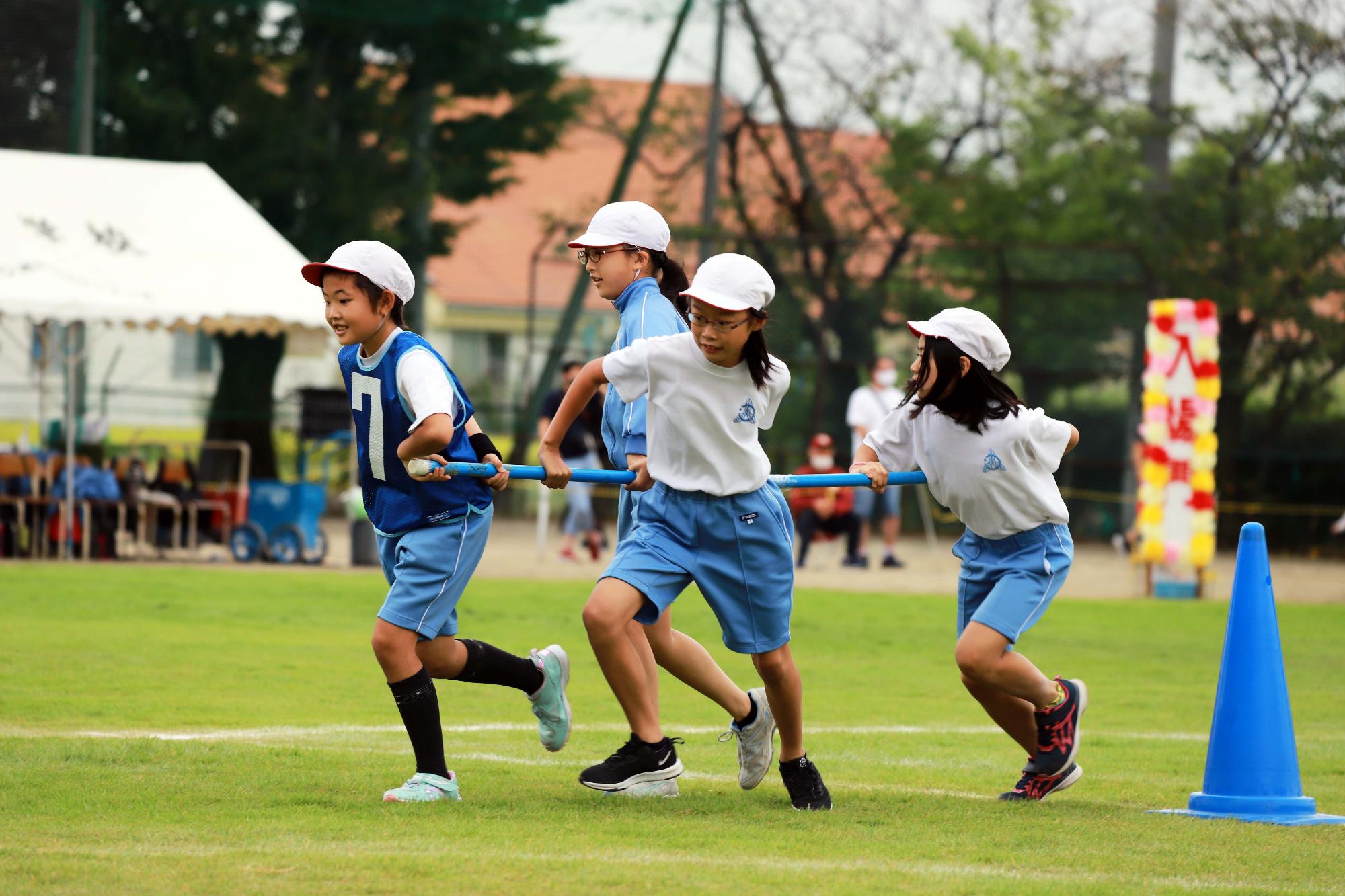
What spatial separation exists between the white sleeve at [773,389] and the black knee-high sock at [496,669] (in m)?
1.17

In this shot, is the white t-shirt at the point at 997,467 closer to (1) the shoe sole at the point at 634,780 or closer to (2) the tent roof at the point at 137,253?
(1) the shoe sole at the point at 634,780

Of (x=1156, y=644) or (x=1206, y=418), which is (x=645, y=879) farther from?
(x=1206, y=418)

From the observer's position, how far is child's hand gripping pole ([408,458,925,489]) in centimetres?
528

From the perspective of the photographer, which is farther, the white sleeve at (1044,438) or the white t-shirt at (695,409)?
the white sleeve at (1044,438)

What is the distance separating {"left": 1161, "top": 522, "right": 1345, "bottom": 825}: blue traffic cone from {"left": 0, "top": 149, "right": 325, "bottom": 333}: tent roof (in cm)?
1121

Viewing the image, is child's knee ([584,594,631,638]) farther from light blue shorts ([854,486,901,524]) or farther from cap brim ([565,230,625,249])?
light blue shorts ([854,486,901,524])

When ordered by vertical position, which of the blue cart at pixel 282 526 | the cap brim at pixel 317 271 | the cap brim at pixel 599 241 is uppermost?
the cap brim at pixel 599 241

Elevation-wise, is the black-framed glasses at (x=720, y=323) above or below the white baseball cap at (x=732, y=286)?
below

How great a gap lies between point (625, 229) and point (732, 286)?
2.81 ft

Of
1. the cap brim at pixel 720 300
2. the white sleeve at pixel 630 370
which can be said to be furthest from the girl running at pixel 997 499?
the white sleeve at pixel 630 370

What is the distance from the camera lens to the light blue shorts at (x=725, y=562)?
18.1 feet

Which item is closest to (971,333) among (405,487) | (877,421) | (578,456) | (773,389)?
(773,389)

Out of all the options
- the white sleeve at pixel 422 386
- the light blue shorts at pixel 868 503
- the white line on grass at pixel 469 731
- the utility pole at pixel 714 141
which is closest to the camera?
the white sleeve at pixel 422 386

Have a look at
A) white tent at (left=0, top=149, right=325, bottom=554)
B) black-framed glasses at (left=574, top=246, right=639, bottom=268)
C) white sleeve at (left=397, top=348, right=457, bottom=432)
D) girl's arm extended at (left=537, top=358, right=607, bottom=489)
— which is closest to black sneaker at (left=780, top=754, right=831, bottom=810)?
girl's arm extended at (left=537, top=358, right=607, bottom=489)
